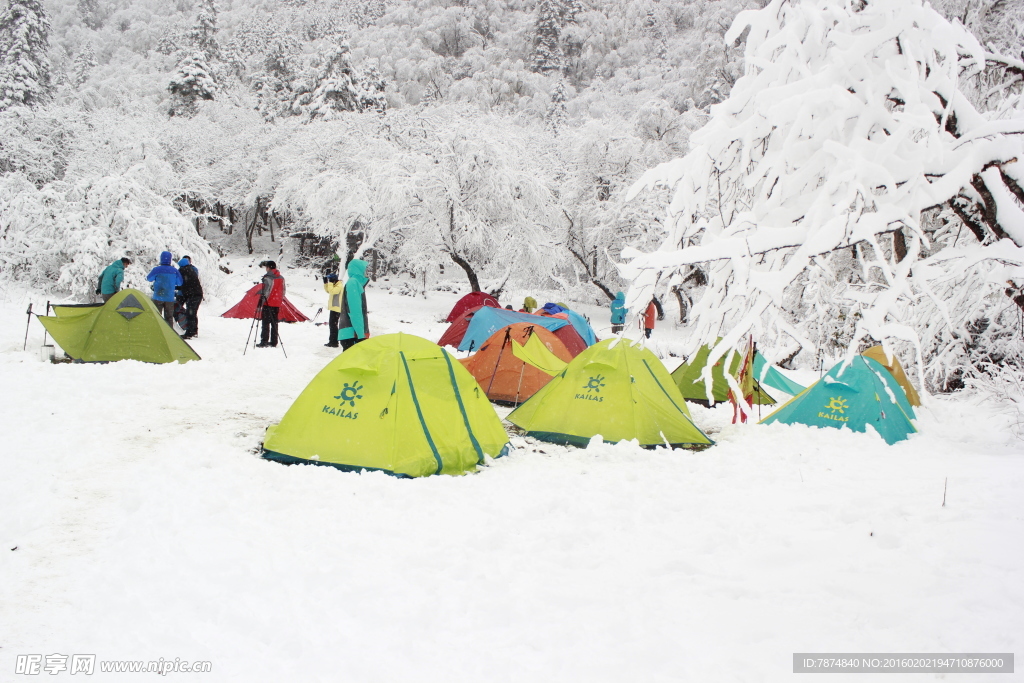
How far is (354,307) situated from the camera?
8500mm

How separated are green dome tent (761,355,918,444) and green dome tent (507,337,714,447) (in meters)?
1.46

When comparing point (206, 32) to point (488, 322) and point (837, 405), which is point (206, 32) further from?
point (837, 405)

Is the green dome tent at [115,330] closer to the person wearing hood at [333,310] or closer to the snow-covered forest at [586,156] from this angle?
the person wearing hood at [333,310]

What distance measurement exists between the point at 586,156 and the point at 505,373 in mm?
19100

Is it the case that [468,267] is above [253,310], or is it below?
above

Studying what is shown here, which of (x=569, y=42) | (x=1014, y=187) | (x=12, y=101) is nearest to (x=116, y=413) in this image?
(x=1014, y=187)

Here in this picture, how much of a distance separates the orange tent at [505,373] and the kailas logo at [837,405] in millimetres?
3421

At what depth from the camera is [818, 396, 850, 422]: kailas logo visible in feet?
21.4

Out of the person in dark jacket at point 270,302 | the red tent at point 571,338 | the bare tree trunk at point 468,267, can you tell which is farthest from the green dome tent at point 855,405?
the bare tree trunk at point 468,267

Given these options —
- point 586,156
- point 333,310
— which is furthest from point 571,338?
point 586,156

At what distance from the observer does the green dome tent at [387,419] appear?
4.88 metres

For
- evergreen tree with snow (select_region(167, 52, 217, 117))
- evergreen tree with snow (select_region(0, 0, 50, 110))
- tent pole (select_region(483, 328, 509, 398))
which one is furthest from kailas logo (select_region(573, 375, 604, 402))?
evergreen tree with snow (select_region(167, 52, 217, 117))

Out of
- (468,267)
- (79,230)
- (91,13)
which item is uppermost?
(91,13)

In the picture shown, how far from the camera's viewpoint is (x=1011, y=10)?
26.8 feet
